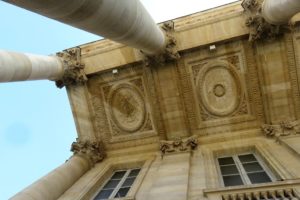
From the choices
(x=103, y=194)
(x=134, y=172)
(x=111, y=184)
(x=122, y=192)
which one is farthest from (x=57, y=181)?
(x=134, y=172)

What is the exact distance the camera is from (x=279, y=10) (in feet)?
27.0

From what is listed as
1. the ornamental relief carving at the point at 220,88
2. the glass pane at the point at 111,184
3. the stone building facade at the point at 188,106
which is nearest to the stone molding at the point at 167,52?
the stone building facade at the point at 188,106

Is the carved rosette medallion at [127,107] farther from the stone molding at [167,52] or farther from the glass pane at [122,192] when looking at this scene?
the glass pane at [122,192]

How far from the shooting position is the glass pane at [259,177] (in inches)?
329

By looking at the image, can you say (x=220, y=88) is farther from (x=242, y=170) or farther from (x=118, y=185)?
(x=118, y=185)

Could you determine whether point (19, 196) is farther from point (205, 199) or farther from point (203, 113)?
point (203, 113)

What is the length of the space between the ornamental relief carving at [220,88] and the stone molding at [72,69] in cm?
411

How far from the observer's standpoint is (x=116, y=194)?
9430 millimetres

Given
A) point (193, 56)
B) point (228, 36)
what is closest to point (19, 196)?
point (193, 56)

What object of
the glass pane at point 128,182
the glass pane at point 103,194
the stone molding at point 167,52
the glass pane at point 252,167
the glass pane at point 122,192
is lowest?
the glass pane at point 103,194

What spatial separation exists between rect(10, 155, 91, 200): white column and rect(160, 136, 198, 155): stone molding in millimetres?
2774

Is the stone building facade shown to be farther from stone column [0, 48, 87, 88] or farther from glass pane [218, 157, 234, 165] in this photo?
stone column [0, 48, 87, 88]

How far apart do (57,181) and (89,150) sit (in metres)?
2.35

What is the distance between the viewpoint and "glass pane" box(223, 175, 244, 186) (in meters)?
8.49
